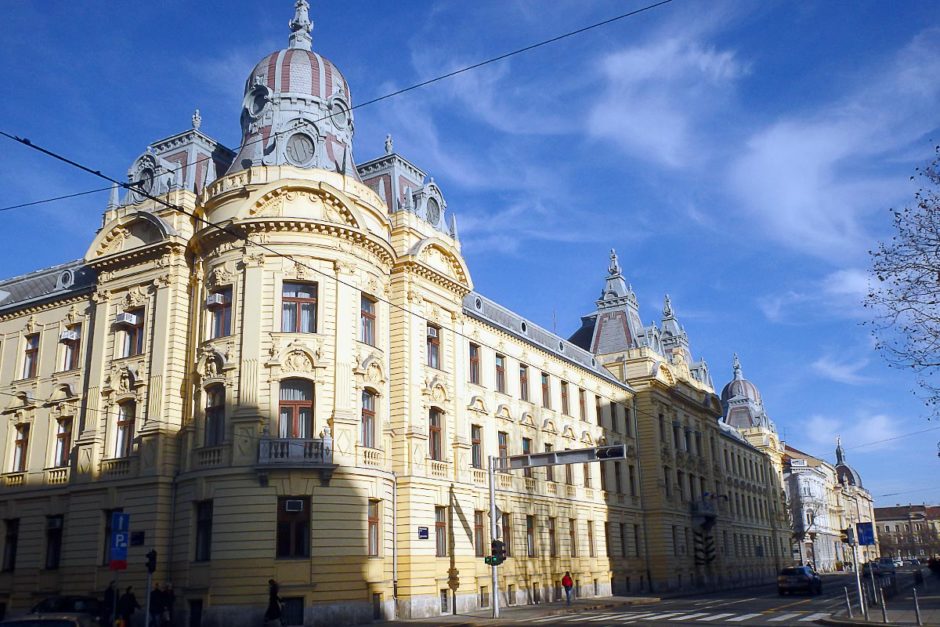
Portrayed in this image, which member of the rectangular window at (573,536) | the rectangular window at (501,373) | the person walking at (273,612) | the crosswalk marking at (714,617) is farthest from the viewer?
the rectangular window at (573,536)

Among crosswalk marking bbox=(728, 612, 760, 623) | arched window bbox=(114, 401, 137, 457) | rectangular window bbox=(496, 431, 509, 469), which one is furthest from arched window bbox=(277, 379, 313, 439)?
crosswalk marking bbox=(728, 612, 760, 623)

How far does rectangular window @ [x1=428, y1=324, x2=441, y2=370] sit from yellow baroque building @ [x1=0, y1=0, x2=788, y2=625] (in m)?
0.19

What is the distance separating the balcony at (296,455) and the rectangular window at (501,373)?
16026 mm

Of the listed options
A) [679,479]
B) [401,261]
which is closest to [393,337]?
[401,261]

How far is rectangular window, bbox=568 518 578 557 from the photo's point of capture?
48875 millimetres

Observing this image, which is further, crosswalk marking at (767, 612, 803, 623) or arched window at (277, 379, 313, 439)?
arched window at (277, 379, 313, 439)

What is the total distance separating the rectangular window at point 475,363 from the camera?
43.2 metres

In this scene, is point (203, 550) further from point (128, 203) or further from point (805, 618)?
point (805, 618)

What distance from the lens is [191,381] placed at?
33.6m

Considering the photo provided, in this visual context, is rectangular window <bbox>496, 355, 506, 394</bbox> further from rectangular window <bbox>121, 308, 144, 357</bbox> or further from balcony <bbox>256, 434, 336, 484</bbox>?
rectangular window <bbox>121, 308, 144, 357</bbox>

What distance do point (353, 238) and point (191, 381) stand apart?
8.44 m

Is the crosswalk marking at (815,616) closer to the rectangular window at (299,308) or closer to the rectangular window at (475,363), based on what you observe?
the rectangular window at (475,363)

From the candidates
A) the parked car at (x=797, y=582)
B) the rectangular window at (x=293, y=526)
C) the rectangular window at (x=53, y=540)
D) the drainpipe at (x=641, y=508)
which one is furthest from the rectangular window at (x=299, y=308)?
the drainpipe at (x=641, y=508)

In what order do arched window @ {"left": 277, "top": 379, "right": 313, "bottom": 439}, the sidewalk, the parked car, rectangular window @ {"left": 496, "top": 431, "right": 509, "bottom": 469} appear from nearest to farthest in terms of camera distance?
the sidewalk → arched window @ {"left": 277, "top": 379, "right": 313, "bottom": 439} → rectangular window @ {"left": 496, "top": 431, "right": 509, "bottom": 469} → the parked car
